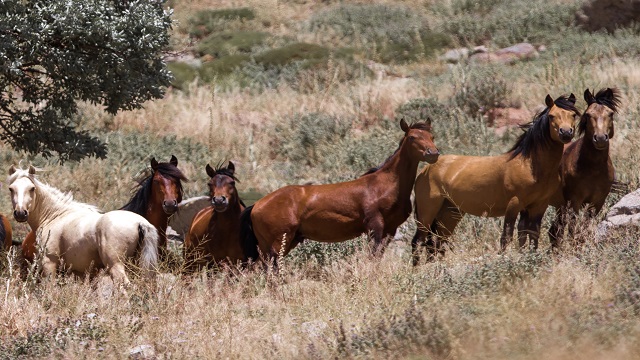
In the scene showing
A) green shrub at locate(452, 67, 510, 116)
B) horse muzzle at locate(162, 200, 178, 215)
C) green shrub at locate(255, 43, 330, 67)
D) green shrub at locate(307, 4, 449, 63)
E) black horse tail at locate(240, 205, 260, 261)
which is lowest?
green shrub at locate(307, 4, 449, 63)

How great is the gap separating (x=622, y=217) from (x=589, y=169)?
0.58 meters

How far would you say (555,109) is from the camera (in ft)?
33.4

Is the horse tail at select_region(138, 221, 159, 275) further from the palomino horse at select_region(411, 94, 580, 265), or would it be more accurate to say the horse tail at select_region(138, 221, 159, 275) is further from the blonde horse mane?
the palomino horse at select_region(411, 94, 580, 265)

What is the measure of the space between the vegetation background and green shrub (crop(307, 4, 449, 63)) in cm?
12

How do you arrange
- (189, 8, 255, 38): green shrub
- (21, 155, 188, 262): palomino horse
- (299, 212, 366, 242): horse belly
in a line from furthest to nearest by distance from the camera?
(189, 8, 255, 38): green shrub
(299, 212, 366, 242): horse belly
(21, 155, 188, 262): palomino horse

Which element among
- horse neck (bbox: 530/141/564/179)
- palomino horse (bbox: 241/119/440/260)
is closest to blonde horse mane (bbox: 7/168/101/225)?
palomino horse (bbox: 241/119/440/260)

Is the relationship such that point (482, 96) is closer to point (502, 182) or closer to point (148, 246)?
point (502, 182)

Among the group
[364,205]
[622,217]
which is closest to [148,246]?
[364,205]

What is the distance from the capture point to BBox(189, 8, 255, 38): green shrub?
36812mm

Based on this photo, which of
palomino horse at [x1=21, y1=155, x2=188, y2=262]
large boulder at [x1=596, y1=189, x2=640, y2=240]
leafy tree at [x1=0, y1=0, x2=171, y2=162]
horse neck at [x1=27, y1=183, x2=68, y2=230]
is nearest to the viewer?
large boulder at [x1=596, y1=189, x2=640, y2=240]

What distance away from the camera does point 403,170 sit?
10945mm

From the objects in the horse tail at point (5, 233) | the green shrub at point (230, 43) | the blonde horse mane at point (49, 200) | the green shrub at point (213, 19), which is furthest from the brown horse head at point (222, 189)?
the green shrub at point (213, 19)

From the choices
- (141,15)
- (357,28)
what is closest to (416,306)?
(141,15)

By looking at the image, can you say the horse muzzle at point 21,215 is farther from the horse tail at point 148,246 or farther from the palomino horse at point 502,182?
the palomino horse at point 502,182
